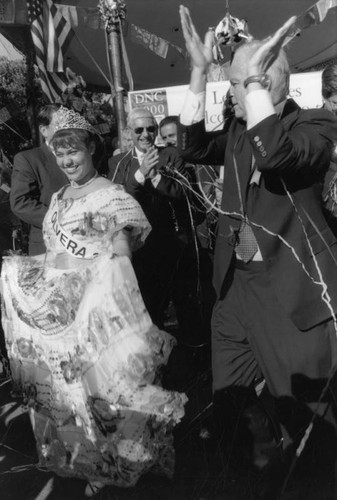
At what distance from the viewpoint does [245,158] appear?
2402mm

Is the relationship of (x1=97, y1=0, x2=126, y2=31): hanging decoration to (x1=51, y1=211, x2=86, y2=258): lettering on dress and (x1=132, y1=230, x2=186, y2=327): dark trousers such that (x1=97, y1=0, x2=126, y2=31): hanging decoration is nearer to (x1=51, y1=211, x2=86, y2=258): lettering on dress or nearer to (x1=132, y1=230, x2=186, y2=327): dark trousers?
(x1=132, y1=230, x2=186, y2=327): dark trousers

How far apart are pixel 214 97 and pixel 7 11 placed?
303 centimetres

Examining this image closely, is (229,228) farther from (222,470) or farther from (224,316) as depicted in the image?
(222,470)

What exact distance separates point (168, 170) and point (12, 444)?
195 cm

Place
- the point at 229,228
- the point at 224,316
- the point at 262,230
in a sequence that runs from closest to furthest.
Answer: the point at 262,230
the point at 229,228
the point at 224,316

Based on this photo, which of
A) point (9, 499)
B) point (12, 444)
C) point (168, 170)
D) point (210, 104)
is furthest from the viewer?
point (210, 104)

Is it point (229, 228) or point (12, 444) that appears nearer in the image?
point (229, 228)

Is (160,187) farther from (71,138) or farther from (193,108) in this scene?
(193,108)

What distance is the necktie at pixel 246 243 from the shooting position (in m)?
2.46

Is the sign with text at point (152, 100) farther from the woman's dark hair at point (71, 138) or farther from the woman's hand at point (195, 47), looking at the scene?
the woman's hand at point (195, 47)

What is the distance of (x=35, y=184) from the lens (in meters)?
4.05

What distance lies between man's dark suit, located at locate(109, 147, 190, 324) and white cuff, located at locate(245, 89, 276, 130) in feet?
5.88

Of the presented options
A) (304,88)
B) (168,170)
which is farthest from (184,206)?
Result: (304,88)

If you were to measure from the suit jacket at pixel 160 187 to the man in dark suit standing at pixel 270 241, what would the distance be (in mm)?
1264
